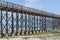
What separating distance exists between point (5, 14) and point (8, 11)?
140cm

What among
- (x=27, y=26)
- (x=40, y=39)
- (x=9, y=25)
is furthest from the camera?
(x=27, y=26)

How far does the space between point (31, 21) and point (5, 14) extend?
17.8 meters

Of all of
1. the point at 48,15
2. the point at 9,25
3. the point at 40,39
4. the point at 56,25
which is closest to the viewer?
the point at 40,39

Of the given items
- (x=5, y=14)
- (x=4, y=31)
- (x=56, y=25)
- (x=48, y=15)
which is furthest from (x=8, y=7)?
(x=56, y=25)

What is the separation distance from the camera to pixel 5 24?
4016 centimetres

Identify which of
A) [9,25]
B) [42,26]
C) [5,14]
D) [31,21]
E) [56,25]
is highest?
[5,14]

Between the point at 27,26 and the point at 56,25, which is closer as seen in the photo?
the point at 27,26

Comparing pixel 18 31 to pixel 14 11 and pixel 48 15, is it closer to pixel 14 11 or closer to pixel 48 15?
pixel 14 11

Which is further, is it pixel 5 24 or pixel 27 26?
pixel 27 26

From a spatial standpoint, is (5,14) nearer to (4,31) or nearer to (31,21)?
(4,31)

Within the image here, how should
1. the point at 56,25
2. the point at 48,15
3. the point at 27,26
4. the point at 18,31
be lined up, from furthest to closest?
the point at 56,25 → the point at 48,15 → the point at 27,26 → the point at 18,31

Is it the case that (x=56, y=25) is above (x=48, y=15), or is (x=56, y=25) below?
below

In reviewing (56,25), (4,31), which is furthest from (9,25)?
(56,25)

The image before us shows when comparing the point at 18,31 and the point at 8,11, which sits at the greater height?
the point at 8,11
